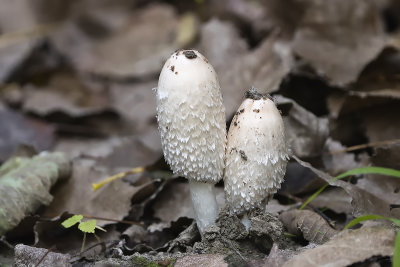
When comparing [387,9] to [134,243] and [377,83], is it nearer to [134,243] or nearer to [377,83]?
[377,83]

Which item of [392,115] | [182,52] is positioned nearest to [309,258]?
[182,52]

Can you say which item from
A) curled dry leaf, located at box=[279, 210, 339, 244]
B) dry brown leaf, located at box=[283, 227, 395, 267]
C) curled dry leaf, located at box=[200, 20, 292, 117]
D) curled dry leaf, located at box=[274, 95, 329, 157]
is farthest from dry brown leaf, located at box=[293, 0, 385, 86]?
dry brown leaf, located at box=[283, 227, 395, 267]

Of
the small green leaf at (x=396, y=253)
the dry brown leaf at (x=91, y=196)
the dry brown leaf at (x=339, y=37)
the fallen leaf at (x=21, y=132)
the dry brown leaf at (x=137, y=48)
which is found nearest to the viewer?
the small green leaf at (x=396, y=253)

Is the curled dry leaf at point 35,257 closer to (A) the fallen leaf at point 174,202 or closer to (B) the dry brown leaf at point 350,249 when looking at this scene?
(A) the fallen leaf at point 174,202

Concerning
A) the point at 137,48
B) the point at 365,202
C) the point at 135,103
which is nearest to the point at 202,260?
the point at 365,202

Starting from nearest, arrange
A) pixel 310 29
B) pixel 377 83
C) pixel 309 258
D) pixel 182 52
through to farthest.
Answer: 1. pixel 309 258
2. pixel 182 52
3. pixel 377 83
4. pixel 310 29

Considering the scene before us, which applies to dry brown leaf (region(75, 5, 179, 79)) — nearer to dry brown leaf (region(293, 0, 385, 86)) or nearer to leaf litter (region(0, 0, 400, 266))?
leaf litter (region(0, 0, 400, 266))

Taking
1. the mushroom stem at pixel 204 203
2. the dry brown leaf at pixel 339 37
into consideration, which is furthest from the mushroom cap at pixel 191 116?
the dry brown leaf at pixel 339 37

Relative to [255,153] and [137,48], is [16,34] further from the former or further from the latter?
[255,153]
